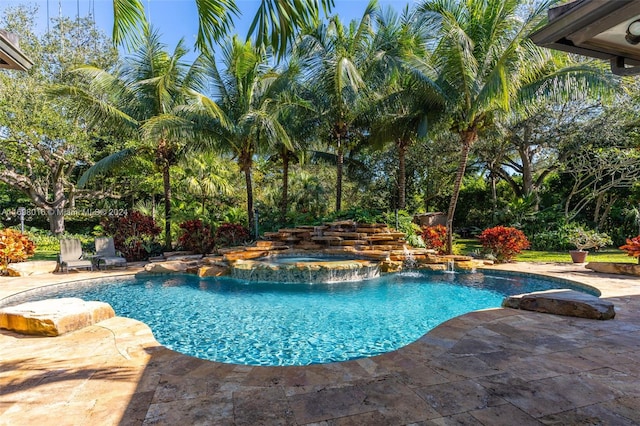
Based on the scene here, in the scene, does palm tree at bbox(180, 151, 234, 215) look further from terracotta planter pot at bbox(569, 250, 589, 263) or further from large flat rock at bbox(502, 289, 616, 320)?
terracotta planter pot at bbox(569, 250, 589, 263)

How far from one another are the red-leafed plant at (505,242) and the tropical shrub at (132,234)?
12045 millimetres

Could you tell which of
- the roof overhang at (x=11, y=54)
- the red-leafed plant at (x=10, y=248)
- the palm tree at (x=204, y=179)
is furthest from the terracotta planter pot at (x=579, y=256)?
the red-leafed plant at (x=10, y=248)

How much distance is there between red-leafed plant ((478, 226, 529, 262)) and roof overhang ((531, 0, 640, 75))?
30.9 feet

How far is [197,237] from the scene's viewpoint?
12.9 m

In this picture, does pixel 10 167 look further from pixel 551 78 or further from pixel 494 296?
pixel 551 78

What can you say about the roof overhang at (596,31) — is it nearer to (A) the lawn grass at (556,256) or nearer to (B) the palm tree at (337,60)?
Answer: (B) the palm tree at (337,60)

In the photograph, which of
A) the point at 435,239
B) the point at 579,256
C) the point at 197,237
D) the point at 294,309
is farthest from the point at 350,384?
the point at 579,256

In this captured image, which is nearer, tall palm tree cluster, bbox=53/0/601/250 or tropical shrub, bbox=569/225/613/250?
tall palm tree cluster, bbox=53/0/601/250

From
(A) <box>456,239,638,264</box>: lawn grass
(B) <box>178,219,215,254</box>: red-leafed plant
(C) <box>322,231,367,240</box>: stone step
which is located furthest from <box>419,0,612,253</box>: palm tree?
(B) <box>178,219,215,254</box>: red-leafed plant

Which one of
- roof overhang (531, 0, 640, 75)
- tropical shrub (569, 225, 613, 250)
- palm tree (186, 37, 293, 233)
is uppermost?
palm tree (186, 37, 293, 233)

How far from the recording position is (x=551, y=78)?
982cm

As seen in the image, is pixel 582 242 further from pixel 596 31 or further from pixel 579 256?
pixel 596 31

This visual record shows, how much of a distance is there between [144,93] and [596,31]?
44.2ft

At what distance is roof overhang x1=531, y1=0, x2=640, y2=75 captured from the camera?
2.22 metres
